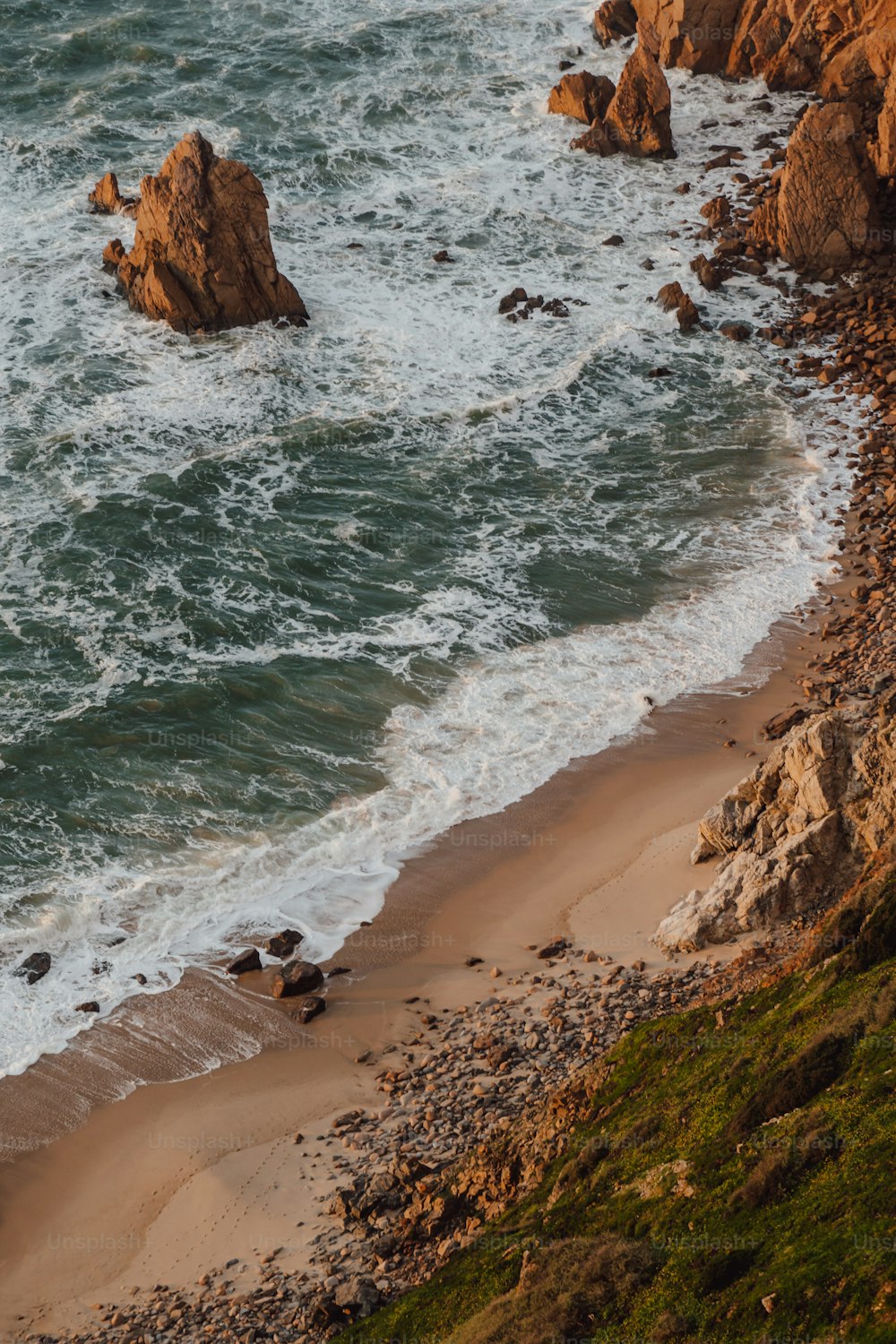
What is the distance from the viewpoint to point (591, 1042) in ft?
51.5

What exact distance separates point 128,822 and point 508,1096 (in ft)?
29.3

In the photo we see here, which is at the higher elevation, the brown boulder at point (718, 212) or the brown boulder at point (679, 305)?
the brown boulder at point (718, 212)

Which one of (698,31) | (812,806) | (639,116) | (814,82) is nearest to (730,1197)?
(812,806)

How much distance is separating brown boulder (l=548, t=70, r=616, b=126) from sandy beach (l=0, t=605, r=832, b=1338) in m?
30.6

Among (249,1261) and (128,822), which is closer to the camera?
(249,1261)

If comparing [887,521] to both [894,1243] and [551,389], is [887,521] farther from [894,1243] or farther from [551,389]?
[894,1243]

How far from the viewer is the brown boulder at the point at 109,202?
40.6 meters

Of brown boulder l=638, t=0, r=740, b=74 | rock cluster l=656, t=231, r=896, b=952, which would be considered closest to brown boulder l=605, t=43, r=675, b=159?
brown boulder l=638, t=0, r=740, b=74

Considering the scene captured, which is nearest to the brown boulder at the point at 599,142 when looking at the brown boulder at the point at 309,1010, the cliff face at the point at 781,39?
the cliff face at the point at 781,39

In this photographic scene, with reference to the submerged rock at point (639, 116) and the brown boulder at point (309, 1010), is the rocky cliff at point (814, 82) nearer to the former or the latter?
the submerged rock at point (639, 116)

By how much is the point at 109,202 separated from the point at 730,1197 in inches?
1494

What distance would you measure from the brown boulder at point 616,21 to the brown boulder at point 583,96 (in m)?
4.54

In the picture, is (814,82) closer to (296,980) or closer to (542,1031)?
(296,980)

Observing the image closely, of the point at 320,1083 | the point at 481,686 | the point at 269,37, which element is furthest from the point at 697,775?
the point at 269,37
